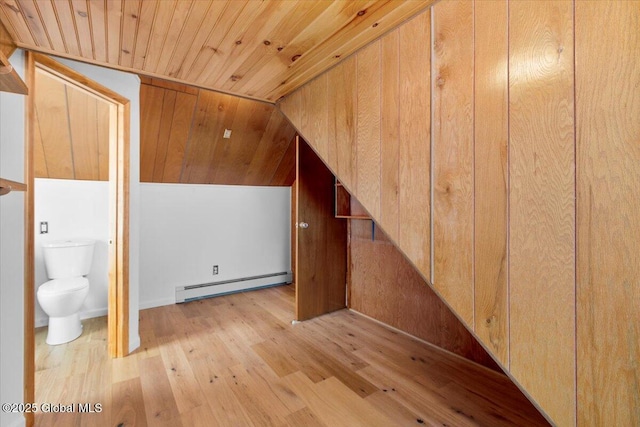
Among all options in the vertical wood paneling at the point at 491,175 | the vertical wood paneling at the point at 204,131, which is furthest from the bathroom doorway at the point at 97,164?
the vertical wood paneling at the point at 491,175

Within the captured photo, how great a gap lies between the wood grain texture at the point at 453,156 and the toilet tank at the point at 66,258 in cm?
303

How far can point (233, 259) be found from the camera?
3.66 metres

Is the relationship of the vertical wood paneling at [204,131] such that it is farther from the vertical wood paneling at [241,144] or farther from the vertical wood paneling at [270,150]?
the vertical wood paneling at [270,150]

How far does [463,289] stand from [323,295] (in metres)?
1.99

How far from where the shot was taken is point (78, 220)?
2.72 metres

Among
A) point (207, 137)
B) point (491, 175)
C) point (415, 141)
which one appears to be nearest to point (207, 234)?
point (207, 137)

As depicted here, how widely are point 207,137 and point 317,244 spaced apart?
1655mm

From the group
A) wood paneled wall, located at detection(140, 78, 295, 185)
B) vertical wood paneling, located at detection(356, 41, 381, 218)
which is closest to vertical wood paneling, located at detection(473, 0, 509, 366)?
vertical wood paneling, located at detection(356, 41, 381, 218)

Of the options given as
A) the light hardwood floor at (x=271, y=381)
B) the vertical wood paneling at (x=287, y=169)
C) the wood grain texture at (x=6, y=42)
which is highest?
the wood grain texture at (x=6, y=42)

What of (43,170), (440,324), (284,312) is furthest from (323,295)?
(43,170)

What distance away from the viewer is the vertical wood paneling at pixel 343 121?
1.58 m

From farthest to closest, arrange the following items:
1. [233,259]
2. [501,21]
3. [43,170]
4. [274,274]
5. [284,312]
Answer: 1. [274,274]
2. [233,259]
3. [284,312]
4. [43,170]
5. [501,21]

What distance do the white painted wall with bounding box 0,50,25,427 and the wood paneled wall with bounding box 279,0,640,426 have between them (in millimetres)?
1819

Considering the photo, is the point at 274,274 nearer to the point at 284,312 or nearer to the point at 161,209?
the point at 284,312
